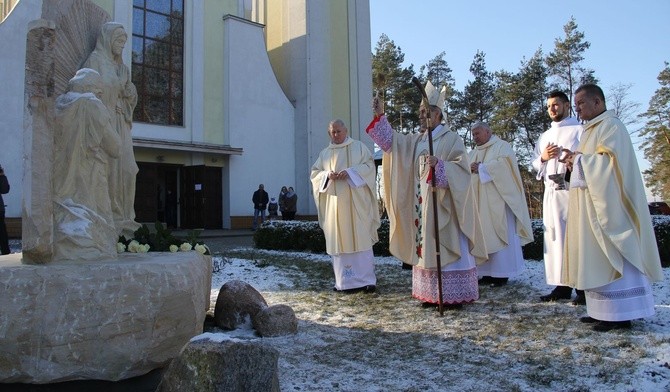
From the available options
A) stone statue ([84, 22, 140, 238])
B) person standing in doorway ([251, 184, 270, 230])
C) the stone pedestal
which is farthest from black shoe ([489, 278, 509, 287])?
person standing in doorway ([251, 184, 270, 230])

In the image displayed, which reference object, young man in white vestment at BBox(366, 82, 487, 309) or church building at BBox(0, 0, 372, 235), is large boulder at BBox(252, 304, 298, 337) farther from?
church building at BBox(0, 0, 372, 235)

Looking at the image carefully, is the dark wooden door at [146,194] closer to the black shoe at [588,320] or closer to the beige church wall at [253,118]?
the beige church wall at [253,118]

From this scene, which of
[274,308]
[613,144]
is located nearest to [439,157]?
[613,144]

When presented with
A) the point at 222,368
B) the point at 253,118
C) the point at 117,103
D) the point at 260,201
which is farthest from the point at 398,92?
the point at 222,368

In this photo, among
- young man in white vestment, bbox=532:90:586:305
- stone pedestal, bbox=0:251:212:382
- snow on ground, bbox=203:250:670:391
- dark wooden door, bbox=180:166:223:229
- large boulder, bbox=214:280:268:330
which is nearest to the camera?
stone pedestal, bbox=0:251:212:382

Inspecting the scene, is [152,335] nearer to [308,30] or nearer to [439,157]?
[439,157]

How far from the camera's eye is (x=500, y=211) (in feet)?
23.2

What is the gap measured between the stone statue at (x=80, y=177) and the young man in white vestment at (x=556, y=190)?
4.07 m

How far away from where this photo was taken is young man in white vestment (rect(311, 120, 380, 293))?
22.5 feet

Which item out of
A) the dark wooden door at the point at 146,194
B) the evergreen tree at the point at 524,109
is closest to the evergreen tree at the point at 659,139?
the evergreen tree at the point at 524,109

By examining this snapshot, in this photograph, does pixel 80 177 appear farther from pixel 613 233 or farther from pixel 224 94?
pixel 224 94

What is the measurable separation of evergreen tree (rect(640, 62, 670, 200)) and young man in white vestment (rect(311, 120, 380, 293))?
34214 mm

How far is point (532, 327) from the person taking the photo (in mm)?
4727

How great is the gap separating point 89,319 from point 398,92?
34540 mm
